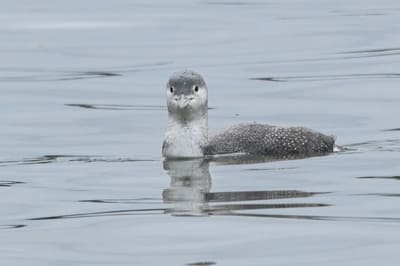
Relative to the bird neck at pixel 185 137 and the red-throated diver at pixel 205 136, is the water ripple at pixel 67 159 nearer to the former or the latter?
the bird neck at pixel 185 137

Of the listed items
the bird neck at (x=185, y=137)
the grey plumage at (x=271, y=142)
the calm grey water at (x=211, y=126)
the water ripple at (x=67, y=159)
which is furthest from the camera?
the bird neck at (x=185, y=137)

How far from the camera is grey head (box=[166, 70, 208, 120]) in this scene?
53.6ft

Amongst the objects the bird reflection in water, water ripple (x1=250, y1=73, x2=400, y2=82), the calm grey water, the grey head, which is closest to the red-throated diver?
the grey head

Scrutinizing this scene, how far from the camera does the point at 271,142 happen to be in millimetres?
16453

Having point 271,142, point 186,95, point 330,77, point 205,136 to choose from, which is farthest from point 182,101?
point 330,77

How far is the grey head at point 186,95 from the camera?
643 inches

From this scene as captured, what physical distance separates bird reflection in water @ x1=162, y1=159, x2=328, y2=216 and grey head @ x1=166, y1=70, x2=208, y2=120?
3.35ft

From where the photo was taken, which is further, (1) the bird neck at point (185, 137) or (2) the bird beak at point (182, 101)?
(1) the bird neck at point (185, 137)

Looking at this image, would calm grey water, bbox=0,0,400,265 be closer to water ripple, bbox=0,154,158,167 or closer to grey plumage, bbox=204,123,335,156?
water ripple, bbox=0,154,158,167

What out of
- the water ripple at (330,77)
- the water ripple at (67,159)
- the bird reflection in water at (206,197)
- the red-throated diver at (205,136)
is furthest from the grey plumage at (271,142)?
the water ripple at (330,77)

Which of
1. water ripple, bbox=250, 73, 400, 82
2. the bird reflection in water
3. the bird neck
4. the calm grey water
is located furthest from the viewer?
water ripple, bbox=250, 73, 400, 82

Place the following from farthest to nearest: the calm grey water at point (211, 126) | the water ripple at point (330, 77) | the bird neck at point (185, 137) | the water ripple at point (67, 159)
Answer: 1. the water ripple at point (330, 77)
2. the bird neck at point (185, 137)
3. the water ripple at point (67, 159)
4. the calm grey water at point (211, 126)

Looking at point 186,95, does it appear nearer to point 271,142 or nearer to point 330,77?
point 271,142

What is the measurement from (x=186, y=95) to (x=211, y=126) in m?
2.38
